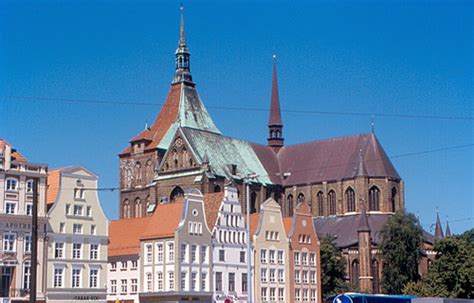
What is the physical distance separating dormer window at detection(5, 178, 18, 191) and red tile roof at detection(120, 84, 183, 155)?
58859mm

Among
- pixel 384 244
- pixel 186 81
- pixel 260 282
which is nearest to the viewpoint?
pixel 260 282

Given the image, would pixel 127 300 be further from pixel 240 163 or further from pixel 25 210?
pixel 240 163

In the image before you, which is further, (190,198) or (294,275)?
(294,275)

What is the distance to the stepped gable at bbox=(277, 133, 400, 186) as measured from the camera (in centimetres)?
12375

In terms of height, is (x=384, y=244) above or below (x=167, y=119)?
below

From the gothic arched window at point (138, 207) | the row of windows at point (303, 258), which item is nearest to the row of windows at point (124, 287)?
the row of windows at point (303, 258)

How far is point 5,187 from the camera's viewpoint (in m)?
65.9

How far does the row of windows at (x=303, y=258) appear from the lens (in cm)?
8753

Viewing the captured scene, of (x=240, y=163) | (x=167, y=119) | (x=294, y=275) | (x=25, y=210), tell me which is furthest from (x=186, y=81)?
(x=25, y=210)

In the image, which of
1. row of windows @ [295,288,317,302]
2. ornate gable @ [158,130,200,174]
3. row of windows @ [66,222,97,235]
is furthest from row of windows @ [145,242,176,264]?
ornate gable @ [158,130,200,174]

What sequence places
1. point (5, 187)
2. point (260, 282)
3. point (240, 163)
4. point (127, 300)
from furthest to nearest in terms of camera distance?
1. point (240, 163)
2. point (260, 282)
3. point (127, 300)
4. point (5, 187)

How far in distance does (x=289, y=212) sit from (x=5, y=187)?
6959 centimetres

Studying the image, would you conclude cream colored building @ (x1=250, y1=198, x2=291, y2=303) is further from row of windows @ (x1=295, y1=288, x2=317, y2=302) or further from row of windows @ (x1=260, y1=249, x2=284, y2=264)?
row of windows @ (x1=295, y1=288, x2=317, y2=302)

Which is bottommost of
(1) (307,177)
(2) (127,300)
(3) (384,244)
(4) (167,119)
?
(2) (127,300)
